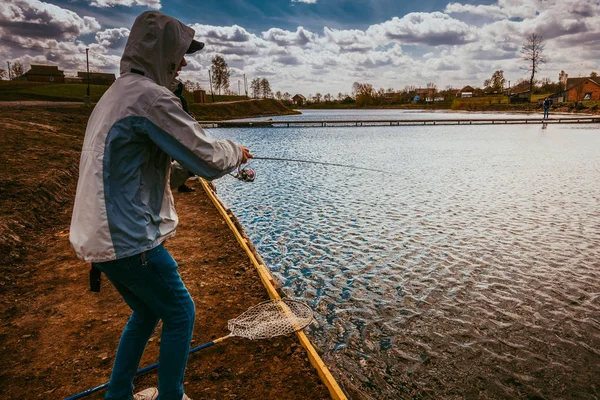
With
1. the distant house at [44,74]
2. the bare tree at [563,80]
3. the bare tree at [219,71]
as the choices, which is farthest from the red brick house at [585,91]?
the distant house at [44,74]

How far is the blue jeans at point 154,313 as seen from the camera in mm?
2205

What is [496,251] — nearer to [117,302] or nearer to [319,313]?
[319,313]

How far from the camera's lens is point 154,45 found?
2160 millimetres

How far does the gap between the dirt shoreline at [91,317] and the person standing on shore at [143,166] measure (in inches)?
58.9

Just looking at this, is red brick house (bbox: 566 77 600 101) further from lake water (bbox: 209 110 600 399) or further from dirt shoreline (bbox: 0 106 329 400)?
dirt shoreline (bbox: 0 106 329 400)

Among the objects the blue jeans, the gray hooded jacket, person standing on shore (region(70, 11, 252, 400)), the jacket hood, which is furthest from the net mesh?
the jacket hood

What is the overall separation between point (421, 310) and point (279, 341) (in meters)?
2.57

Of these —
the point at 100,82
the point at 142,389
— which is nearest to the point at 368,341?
the point at 142,389

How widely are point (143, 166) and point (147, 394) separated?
6.56 ft

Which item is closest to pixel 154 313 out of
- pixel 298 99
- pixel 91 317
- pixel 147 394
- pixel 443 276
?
pixel 147 394

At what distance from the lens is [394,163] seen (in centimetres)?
2061

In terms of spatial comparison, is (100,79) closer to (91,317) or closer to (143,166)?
(91,317)

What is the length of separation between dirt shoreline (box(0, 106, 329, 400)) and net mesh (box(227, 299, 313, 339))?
0.12 metres

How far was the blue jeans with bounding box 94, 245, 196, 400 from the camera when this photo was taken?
2.21 m
